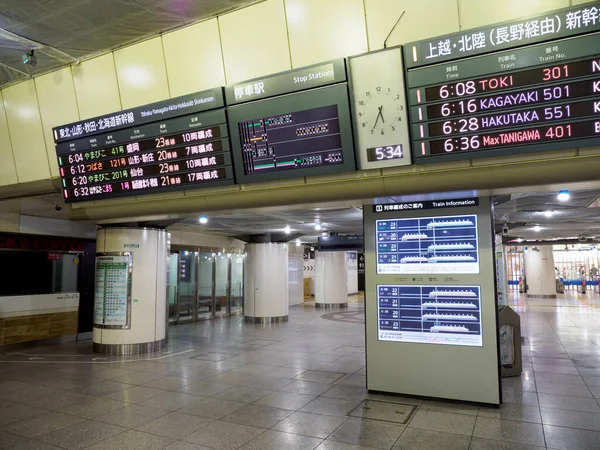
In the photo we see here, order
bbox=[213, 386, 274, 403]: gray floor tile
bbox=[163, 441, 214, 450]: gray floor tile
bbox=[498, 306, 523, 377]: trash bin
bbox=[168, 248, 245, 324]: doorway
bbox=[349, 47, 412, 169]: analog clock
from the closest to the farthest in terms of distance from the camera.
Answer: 1. bbox=[163, 441, 214, 450]: gray floor tile
2. bbox=[349, 47, 412, 169]: analog clock
3. bbox=[213, 386, 274, 403]: gray floor tile
4. bbox=[498, 306, 523, 377]: trash bin
5. bbox=[168, 248, 245, 324]: doorway

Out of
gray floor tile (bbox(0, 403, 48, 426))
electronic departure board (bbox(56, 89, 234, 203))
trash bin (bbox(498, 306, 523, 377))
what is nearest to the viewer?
gray floor tile (bbox(0, 403, 48, 426))

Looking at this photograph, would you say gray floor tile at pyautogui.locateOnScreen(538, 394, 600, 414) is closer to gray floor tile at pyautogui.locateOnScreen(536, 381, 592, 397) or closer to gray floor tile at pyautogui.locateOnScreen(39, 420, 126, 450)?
gray floor tile at pyautogui.locateOnScreen(536, 381, 592, 397)

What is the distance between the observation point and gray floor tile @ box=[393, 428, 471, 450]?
450 cm

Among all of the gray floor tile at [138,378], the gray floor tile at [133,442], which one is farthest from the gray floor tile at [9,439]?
the gray floor tile at [138,378]

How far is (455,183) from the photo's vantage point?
16.7 feet

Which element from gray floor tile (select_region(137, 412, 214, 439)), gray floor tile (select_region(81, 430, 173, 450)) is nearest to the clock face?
gray floor tile (select_region(137, 412, 214, 439))

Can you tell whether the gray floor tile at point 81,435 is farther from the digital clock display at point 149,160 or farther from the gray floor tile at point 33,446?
the digital clock display at point 149,160

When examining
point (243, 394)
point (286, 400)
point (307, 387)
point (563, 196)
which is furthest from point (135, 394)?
point (563, 196)

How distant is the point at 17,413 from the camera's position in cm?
573

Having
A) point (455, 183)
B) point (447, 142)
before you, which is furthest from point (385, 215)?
point (447, 142)

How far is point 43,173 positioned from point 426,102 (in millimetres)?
7208

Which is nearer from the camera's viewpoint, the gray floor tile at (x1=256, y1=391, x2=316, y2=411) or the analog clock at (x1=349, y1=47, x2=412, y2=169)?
the analog clock at (x1=349, y1=47, x2=412, y2=169)

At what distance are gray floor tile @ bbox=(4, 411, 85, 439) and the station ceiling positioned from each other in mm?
5307

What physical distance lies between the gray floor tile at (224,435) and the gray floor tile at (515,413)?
299 cm
